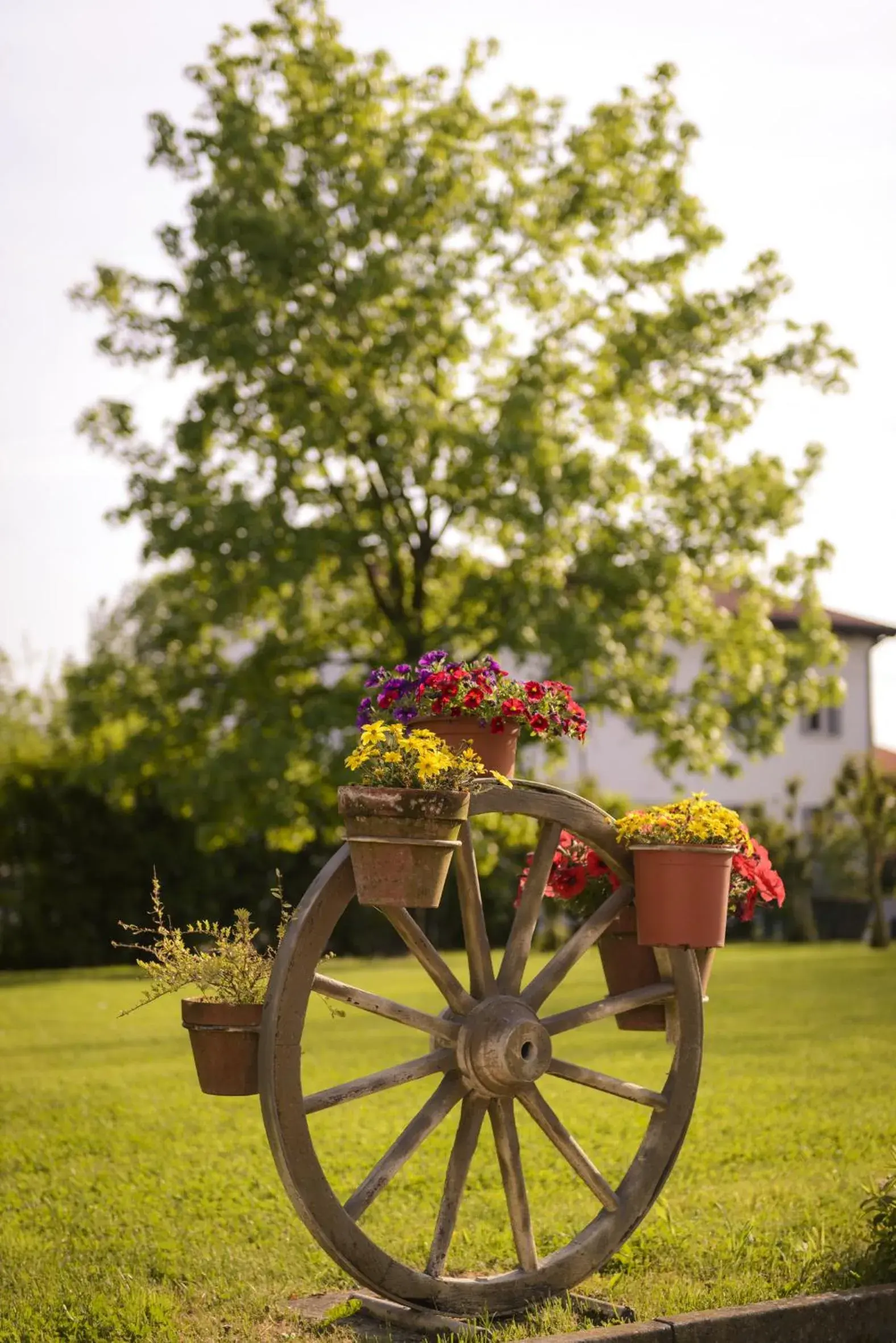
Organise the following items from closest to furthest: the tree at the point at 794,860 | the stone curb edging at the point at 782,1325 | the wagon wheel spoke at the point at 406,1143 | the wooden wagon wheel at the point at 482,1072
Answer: the stone curb edging at the point at 782,1325 → the wooden wagon wheel at the point at 482,1072 → the wagon wheel spoke at the point at 406,1143 → the tree at the point at 794,860

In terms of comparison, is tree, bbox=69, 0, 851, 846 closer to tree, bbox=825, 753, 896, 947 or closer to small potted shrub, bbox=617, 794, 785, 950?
tree, bbox=825, 753, 896, 947

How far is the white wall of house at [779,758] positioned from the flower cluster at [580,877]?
91.5 feet

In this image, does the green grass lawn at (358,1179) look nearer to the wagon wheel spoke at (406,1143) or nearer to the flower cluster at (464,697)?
the wagon wheel spoke at (406,1143)

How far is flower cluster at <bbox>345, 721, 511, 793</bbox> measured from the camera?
448 cm

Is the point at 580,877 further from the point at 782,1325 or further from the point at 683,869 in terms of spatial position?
the point at 782,1325

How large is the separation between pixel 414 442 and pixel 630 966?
1426cm

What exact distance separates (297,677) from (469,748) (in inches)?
658

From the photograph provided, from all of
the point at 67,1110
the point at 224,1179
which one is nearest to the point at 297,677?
the point at 67,1110

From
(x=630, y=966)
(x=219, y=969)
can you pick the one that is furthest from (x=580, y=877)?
(x=219, y=969)

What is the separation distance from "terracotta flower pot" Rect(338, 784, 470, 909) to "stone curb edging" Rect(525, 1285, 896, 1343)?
1268mm

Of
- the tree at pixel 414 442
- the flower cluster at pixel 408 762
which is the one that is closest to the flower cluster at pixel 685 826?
the flower cluster at pixel 408 762

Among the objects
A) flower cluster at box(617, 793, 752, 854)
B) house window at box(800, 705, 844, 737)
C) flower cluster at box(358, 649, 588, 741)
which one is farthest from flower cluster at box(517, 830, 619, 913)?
house window at box(800, 705, 844, 737)

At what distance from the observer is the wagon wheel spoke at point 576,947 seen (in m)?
4.96

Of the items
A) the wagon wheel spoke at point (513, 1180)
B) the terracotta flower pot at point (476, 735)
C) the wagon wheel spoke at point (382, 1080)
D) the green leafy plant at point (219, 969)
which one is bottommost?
the wagon wheel spoke at point (513, 1180)
